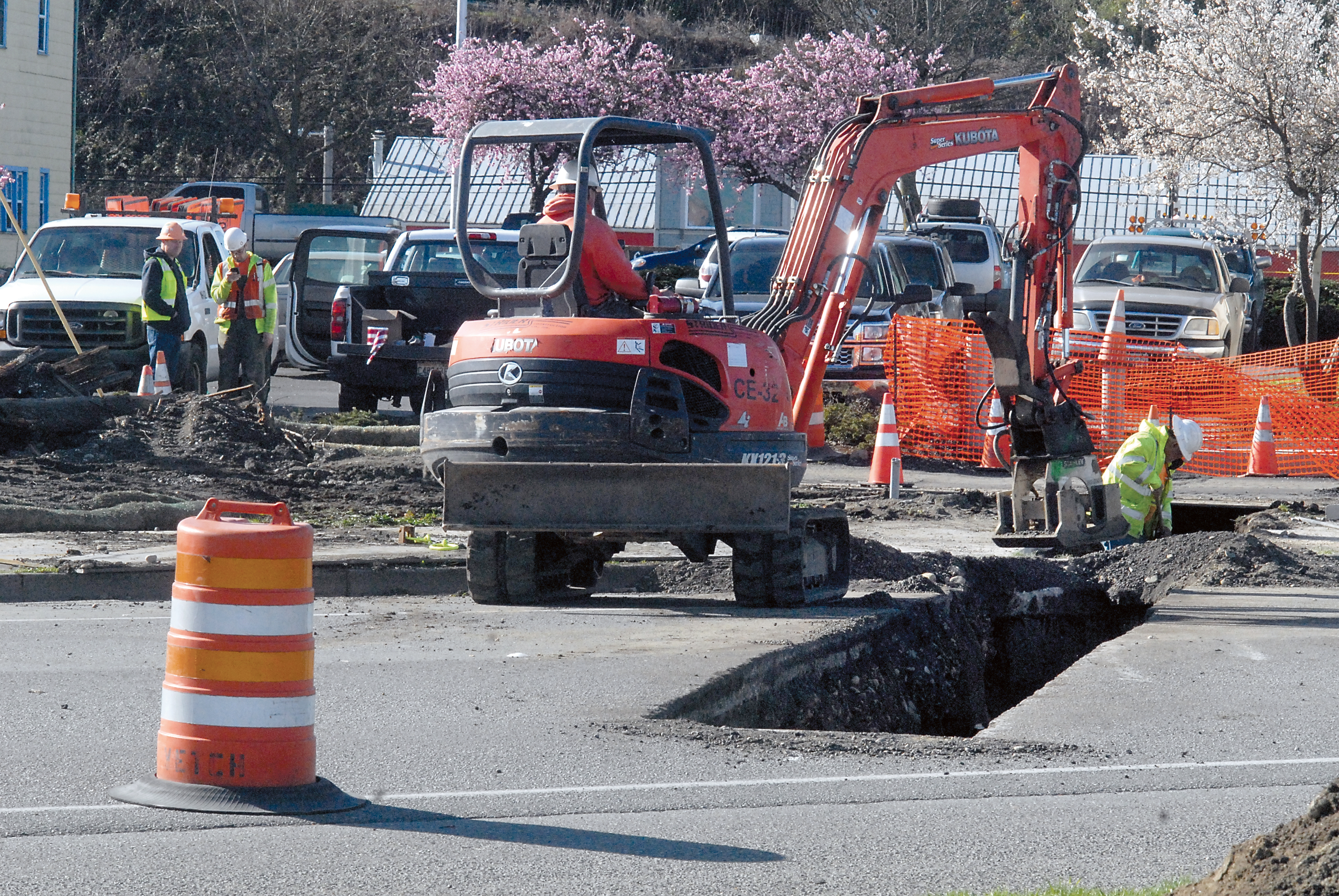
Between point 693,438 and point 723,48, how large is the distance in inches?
1706

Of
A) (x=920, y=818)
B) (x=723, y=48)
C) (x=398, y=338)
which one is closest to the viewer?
(x=920, y=818)

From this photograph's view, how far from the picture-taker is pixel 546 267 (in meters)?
10.0

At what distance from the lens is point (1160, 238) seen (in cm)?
2559

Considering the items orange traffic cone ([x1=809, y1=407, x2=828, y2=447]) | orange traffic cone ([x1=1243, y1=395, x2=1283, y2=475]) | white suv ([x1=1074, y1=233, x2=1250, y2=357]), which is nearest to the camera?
orange traffic cone ([x1=809, y1=407, x2=828, y2=447])

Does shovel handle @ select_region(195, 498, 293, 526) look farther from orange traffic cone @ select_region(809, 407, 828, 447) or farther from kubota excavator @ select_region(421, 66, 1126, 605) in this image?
orange traffic cone @ select_region(809, 407, 828, 447)

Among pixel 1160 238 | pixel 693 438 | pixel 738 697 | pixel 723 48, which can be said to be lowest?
pixel 738 697

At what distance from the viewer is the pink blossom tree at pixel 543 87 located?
37094 millimetres

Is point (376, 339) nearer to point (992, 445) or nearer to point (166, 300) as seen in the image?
point (166, 300)

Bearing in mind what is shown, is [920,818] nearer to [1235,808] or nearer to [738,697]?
[1235,808]

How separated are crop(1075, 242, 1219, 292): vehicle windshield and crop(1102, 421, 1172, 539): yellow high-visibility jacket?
476 inches

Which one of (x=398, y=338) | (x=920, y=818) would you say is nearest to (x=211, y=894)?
(x=920, y=818)

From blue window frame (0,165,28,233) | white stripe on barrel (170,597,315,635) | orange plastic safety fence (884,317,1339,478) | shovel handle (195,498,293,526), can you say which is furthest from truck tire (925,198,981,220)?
white stripe on barrel (170,597,315,635)

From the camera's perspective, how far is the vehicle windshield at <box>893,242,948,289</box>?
23.0 m

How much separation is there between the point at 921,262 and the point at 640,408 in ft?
46.5
